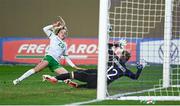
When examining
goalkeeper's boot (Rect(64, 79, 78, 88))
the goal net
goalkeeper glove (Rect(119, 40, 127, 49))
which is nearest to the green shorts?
goalkeeper's boot (Rect(64, 79, 78, 88))

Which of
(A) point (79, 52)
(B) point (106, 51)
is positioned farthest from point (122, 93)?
(A) point (79, 52)

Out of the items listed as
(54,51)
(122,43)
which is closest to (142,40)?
(122,43)

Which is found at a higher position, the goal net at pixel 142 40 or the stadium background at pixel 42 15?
the stadium background at pixel 42 15

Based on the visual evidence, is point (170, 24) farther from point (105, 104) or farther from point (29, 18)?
point (29, 18)

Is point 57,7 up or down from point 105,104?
up

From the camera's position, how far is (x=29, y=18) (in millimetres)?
31812

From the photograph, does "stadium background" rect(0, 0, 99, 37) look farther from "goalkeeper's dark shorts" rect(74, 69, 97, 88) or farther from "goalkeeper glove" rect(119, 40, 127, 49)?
"goalkeeper glove" rect(119, 40, 127, 49)

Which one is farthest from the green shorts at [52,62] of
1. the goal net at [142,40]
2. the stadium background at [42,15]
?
the stadium background at [42,15]

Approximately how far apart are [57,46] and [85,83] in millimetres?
1182

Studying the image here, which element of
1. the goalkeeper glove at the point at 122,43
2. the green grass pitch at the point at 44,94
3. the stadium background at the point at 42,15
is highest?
the stadium background at the point at 42,15

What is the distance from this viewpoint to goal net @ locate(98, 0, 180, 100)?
12391 mm

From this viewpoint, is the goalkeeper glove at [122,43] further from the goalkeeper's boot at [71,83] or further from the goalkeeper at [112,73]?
the goalkeeper's boot at [71,83]

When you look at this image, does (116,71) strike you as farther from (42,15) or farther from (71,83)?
(42,15)

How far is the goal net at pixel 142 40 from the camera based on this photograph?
488 inches
